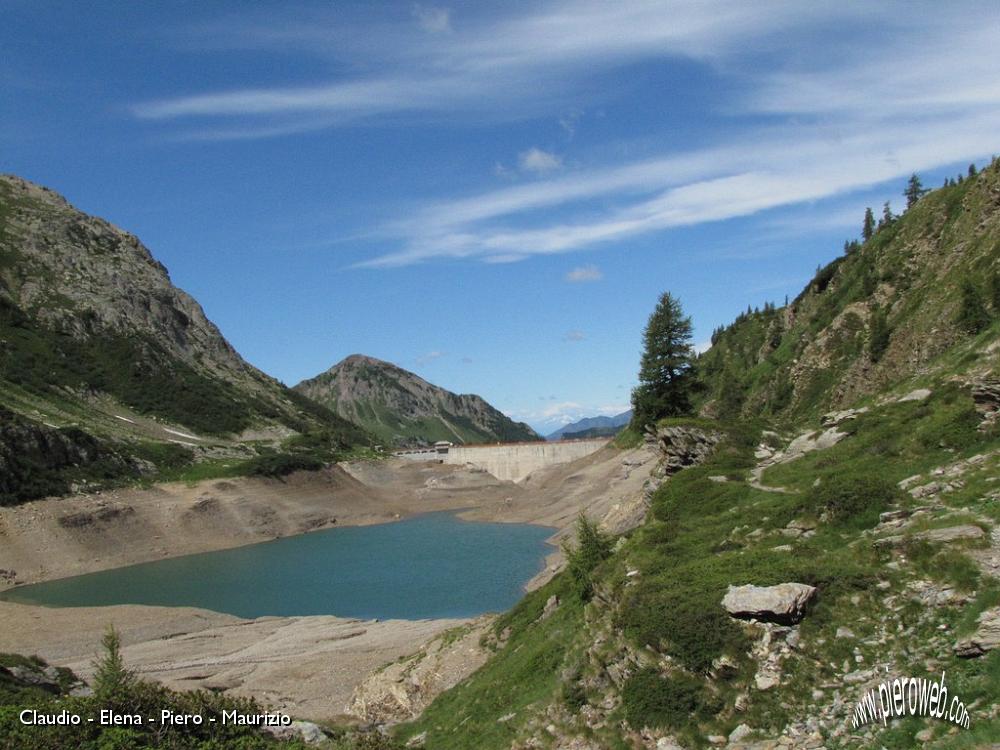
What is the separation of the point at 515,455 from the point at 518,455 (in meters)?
0.95

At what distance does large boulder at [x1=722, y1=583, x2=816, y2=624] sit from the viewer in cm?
1761

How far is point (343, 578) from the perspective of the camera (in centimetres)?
8638

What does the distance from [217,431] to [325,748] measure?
17591 cm

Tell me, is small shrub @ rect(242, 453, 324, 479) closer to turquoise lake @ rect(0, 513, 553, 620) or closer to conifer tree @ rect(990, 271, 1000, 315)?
turquoise lake @ rect(0, 513, 553, 620)

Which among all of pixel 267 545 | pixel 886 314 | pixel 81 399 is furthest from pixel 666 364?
pixel 81 399

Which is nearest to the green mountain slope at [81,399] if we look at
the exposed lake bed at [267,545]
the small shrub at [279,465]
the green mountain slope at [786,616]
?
the exposed lake bed at [267,545]

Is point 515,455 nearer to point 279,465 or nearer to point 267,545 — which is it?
point 279,465

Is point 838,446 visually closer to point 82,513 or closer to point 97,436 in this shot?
point 82,513

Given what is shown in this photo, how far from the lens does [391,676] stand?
3884 cm

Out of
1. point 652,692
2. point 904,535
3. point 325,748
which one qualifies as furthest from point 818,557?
point 325,748

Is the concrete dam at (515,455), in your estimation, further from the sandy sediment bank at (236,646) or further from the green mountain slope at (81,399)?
the sandy sediment bank at (236,646)

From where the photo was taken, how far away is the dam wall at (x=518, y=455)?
166000 millimetres

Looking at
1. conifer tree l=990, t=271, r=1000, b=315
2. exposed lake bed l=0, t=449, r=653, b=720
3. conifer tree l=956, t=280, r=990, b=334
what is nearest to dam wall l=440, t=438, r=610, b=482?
exposed lake bed l=0, t=449, r=653, b=720

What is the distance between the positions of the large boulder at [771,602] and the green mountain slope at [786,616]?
6.8 inches
